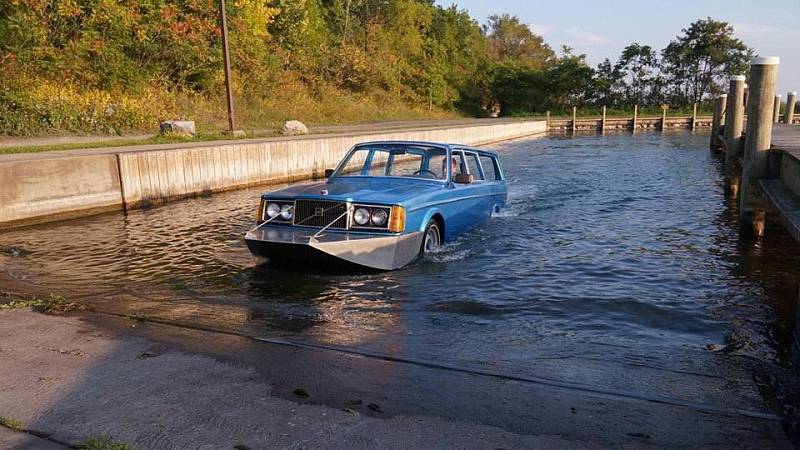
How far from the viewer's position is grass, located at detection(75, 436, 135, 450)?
3160 mm

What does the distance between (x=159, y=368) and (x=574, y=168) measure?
20.1 meters

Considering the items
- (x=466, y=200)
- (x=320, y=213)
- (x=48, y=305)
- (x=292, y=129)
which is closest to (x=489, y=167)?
(x=466, y=200)

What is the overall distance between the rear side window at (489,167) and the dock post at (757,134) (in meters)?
3.91

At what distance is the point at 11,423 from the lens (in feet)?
11.2

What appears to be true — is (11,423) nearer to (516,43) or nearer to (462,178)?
(462,178)

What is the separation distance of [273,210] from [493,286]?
9.37ft

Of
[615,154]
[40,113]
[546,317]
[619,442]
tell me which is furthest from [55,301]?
[615,154]

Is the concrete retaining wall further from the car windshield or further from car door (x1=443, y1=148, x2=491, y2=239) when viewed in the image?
car door (x1=443, y1=148, x2=491, y2=239)

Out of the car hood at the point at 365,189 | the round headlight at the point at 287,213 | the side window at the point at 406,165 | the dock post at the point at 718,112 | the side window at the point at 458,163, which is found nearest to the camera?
the car hood at the point at 365,189

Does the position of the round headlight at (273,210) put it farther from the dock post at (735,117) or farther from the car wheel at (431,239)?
the dock post at (735,117)

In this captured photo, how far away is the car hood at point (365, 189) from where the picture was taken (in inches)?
297

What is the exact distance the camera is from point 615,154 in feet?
97.0

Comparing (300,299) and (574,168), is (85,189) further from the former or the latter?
(574,168)

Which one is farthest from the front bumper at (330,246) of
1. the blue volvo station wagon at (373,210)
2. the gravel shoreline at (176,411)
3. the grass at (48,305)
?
the gravel shoreline at (176,411)
